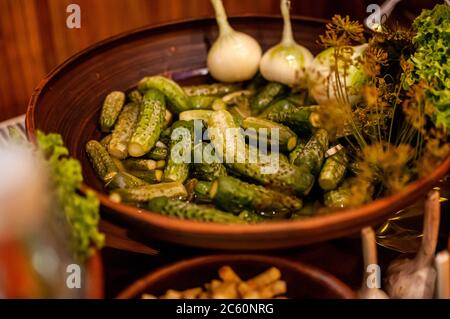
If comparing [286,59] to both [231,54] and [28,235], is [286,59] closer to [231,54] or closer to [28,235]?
[231,54]

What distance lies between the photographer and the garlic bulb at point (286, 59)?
1662 mm

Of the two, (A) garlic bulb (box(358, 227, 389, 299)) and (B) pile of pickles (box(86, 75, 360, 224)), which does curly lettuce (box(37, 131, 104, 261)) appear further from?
(A) garlic bulb (box(358, 227, 389, 299))

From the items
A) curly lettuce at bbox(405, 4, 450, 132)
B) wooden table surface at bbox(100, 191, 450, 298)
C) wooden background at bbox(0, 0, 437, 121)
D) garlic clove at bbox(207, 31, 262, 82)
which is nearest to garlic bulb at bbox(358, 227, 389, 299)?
wooden table surface at bbox(100, 191, 450, 298)

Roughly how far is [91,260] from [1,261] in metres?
0.16

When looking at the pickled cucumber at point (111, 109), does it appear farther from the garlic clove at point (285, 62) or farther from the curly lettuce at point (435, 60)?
the curly lettuce at point (435, 60)

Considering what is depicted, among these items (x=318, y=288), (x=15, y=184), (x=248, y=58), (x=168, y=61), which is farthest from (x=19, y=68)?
(x=318, y=288)

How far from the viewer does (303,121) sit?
1.49m

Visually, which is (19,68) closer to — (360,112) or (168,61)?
(168,61)

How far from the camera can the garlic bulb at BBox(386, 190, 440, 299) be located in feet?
3.58

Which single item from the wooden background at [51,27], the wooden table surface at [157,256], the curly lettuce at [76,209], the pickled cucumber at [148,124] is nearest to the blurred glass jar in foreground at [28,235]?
the curly lettuce at [76,209]

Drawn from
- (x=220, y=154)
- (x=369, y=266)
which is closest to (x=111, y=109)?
(x=220, y=154)

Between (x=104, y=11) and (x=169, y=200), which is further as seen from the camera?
(x=104, y=11)

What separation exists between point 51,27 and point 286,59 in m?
0.94

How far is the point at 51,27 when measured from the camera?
202 cm
